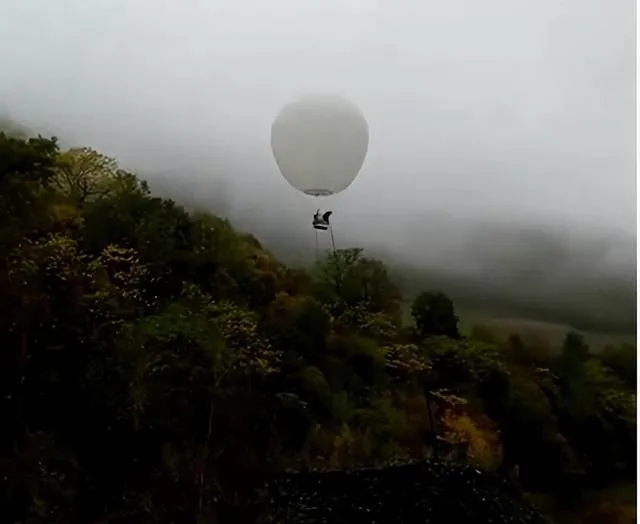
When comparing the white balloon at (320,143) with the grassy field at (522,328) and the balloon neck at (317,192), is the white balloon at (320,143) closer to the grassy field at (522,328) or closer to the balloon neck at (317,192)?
the balloon neck at (317,192)

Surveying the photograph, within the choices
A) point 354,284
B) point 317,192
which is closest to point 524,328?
point 354,284

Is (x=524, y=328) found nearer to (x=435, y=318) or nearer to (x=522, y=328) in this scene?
(x=522, y=328)

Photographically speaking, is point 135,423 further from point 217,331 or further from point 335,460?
point 335,460

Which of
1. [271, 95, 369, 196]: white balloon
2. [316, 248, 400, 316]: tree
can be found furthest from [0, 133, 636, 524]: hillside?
[271, 95, 369, 196]: white balloon

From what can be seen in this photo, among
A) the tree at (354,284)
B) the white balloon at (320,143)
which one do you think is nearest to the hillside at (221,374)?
the tree at (354,284)

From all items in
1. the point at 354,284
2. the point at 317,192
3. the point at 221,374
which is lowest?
the point at 221,374

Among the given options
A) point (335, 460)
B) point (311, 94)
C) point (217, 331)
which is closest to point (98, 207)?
point (217, 331)
